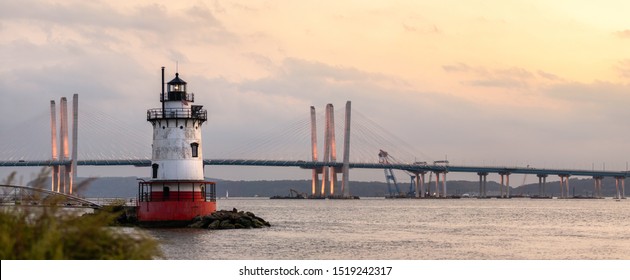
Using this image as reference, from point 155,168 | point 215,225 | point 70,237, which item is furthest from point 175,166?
point 70,237

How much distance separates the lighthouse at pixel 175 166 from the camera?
37.9 m

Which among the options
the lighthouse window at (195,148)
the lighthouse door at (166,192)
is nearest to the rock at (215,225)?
the lighthouse door at (166,192)

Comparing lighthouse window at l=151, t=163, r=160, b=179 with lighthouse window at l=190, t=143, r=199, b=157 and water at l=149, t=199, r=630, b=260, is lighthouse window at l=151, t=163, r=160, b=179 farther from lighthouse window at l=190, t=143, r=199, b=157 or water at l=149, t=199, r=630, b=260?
water at l=149, t=199, r=630, b=260

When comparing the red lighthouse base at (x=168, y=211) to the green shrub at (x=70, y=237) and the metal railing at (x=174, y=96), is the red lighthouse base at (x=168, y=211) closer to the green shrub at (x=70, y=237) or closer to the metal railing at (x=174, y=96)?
the metal railing at (x=174, y=96)

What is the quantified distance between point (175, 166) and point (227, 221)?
3964 mm

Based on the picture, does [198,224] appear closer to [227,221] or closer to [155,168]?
[227,221]

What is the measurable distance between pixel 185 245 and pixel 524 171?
408ft

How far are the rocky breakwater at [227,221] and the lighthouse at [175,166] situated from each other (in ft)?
1.24

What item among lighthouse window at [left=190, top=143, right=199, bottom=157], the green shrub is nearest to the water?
lighthouse window at [left=190, top=143, right=199, bottom=157]

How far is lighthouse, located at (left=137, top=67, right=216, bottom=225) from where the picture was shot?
124 ft

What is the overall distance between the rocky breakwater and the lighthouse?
0.38 m

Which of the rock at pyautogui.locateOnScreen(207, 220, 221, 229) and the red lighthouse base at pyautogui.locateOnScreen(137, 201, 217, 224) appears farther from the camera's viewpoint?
the rock at pyautogui.locateOnScreen(207, 220, 221, 229)

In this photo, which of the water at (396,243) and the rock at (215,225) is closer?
the water at (396,243)
